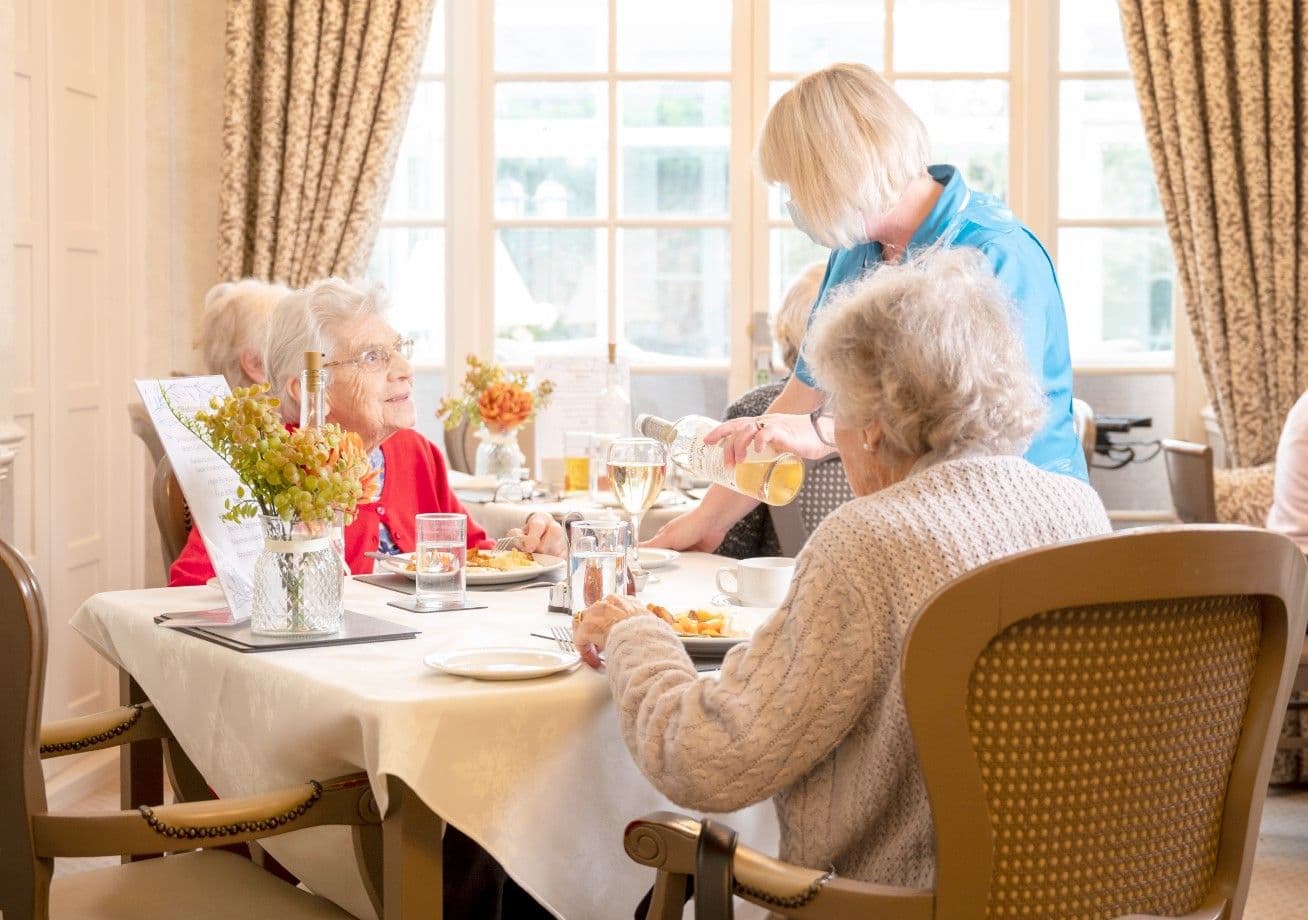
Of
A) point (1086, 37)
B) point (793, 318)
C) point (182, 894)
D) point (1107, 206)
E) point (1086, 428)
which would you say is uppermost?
point (1086, 37)

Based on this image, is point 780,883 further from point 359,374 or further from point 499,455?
point 499,455

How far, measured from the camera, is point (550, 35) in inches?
202

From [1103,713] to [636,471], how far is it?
101 centimetres

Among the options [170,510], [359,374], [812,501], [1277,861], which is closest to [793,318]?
[812,501]

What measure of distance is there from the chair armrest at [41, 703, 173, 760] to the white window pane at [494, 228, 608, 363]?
3290 millimetres

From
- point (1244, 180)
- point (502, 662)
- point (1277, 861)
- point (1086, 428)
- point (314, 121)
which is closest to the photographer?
point (502, 662)

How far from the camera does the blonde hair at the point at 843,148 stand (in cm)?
229

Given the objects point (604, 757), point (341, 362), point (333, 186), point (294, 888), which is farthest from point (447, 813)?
point (333, 186)

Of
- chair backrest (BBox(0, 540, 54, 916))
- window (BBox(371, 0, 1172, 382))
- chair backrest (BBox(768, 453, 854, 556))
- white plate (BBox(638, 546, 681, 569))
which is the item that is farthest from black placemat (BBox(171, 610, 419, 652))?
window (BBox(371, 0, 1172, 382))

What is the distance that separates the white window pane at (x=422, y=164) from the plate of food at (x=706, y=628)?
11.5 ft

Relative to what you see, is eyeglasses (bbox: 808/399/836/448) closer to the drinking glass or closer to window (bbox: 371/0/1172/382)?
the drinking glass

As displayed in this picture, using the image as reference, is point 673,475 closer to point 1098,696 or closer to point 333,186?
point 333,186

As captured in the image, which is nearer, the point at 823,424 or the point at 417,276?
the point at 823,424

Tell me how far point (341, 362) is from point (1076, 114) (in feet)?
10.9
